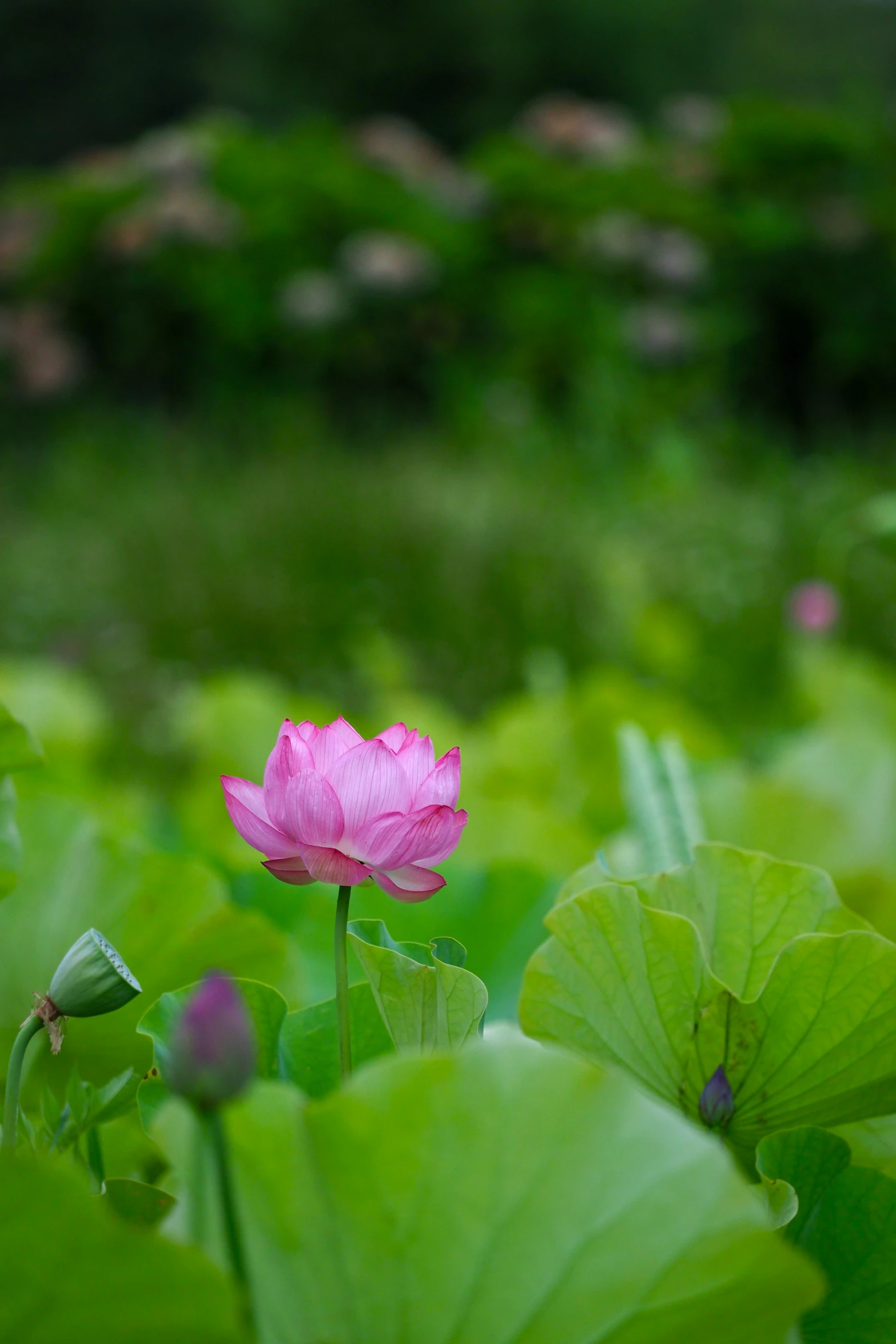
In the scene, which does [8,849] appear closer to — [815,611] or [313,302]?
[815,611]

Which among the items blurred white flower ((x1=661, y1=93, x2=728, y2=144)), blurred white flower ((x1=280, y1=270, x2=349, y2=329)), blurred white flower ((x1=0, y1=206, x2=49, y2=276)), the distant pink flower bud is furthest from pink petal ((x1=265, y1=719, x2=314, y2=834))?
blurred white flower ((x1=661, y1=93, x2=728, y2=144))

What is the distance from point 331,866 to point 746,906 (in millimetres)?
125

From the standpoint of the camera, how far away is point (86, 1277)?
0.67ft

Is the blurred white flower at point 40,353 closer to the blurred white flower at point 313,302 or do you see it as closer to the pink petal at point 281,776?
the blurred white flower at point 313,302

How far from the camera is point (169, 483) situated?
5.24 m

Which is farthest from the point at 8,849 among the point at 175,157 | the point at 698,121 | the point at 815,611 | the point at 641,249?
the point at 698,121

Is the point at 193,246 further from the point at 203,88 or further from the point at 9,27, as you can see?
the point at 9,27

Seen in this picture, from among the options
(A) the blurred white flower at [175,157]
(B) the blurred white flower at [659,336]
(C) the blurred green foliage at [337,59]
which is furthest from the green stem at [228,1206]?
(C) the blurred green foliage at [337,59]

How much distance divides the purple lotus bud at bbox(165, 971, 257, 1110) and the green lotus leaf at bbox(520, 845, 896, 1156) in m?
0.12

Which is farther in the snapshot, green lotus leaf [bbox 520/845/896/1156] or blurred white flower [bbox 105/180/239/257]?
blurred white flower [bbox 105/180/239/257]

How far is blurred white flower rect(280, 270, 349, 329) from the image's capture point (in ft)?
20.8

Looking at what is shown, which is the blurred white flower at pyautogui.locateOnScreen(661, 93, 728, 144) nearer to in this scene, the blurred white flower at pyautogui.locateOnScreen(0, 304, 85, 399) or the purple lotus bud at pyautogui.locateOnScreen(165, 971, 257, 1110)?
the blurred white flower at pyautogui.locateOnScreen(0, 304, 85, 399)

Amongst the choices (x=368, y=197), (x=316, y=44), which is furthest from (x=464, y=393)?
(x=316, y=44)

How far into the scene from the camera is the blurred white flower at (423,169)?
22.9 ft
